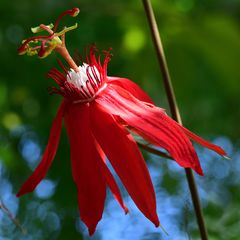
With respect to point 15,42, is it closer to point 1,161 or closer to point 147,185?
point 1,161

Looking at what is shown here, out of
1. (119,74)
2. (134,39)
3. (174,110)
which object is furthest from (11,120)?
(174,110)

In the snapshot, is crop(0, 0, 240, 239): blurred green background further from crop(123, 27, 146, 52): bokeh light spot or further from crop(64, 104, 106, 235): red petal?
crop(64, 104, 106, 235): red petal

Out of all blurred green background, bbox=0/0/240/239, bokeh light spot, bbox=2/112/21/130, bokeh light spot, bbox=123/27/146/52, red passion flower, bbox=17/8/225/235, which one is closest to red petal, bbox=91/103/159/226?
red passion flower, bbox=17/8/225/235

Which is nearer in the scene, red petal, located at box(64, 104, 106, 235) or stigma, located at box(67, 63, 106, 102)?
red petal, located at box(64, 104, 106, 235)

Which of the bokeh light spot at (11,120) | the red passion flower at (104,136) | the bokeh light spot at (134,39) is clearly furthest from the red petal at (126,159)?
the bokeh light spot at (11,120)

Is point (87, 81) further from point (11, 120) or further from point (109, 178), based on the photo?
point (11, 120)

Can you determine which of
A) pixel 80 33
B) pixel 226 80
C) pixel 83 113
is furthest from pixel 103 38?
pixel 83 113

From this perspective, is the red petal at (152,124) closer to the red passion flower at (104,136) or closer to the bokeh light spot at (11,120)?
the red passion flower at (104,136)
